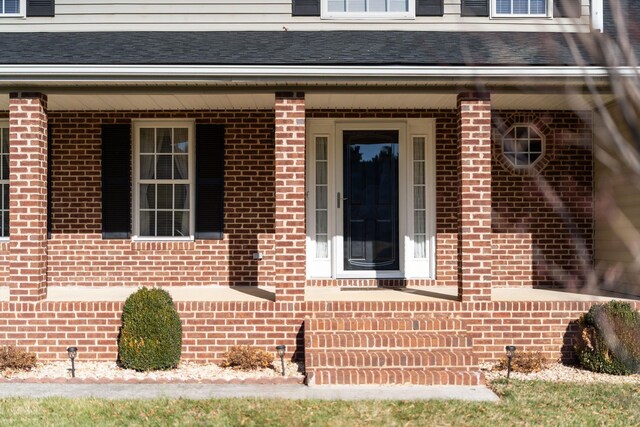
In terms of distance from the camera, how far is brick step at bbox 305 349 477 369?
636 cm

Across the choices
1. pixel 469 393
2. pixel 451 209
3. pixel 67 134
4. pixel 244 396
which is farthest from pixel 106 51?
pixel 469 393

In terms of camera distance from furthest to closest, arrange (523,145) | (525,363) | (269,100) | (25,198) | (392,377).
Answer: (523,145) < (269,100) < (25,198) < (525,363) < (392,377)

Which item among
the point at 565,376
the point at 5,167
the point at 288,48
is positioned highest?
the point at 288,48

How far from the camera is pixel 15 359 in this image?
675cm

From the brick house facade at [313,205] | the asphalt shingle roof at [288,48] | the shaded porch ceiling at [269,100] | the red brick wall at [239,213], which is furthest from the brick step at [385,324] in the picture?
the asphalt shingle roof at [288,48]

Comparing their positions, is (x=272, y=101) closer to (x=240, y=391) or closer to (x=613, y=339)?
(x=240, y=391)

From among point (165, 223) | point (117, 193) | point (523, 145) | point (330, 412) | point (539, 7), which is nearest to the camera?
point (330, 412)

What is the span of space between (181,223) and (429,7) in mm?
4581

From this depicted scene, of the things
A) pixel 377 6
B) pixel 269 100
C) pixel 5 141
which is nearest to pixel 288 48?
pixel 269 100

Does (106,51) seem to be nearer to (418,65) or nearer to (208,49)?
(208,49)

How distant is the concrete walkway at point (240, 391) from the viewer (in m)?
5.82

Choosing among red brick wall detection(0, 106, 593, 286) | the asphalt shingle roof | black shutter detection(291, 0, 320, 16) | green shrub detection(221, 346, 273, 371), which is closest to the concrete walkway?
green shrub detection(221, 346, 273, 371)

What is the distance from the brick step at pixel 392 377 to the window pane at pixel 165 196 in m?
3.82

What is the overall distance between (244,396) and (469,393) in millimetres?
2095
